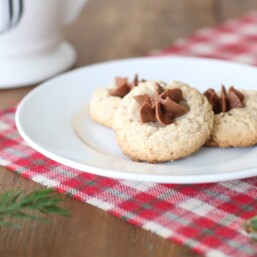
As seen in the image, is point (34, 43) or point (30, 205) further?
point (34, 43)

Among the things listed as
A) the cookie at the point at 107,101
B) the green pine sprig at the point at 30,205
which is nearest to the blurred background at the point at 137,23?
the cookie at the point at 107,101

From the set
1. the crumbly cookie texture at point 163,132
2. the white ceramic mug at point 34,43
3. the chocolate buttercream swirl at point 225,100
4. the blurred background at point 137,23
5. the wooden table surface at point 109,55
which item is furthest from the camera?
the blurred background at point 137,23

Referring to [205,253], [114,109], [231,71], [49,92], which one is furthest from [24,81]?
[205,253]

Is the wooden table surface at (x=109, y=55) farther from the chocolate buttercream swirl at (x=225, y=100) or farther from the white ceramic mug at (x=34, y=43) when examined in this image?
the chocolate buttercream swirl at (x=225, y=100)

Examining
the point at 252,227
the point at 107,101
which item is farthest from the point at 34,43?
the point at 252,227

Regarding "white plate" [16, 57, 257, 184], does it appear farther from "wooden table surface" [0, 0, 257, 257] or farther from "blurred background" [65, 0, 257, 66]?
"blurred background" [65, 0, 257, 66]

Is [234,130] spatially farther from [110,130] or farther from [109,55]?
[109,55]

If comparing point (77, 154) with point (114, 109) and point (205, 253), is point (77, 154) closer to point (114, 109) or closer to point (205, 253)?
point (114, 109)
